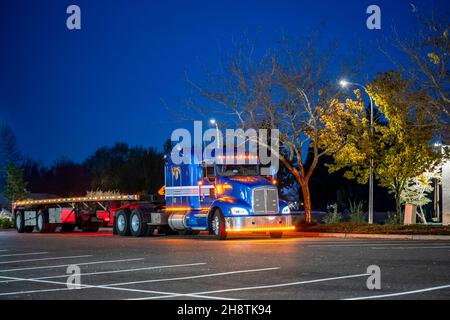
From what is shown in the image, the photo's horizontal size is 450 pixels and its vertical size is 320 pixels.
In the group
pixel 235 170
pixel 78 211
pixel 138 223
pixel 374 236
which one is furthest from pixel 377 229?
pixel 78 211

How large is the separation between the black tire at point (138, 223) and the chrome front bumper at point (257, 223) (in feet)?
21.1

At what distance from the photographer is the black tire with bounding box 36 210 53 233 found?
129 feet

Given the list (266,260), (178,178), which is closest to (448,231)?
(178,178)

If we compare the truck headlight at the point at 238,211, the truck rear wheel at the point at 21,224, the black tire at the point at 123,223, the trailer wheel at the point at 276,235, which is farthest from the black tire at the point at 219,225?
the truck rear wheel at the point at 21,224

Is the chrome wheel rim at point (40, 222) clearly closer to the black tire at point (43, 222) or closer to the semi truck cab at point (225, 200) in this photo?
the black tire at point (43, 222)

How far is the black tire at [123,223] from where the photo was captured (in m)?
32.7

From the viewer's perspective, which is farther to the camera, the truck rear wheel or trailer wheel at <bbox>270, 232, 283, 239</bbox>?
the truck rear wheel

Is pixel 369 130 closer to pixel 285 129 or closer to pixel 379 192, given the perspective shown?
pixel 285 129

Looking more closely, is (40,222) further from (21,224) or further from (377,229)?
(377,229)

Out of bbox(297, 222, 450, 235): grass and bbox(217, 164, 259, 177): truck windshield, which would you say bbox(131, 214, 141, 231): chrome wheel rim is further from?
bbox(297, 222, 450, 235): grass

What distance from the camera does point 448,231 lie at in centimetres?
2720

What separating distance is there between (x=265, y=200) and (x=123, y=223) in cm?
910

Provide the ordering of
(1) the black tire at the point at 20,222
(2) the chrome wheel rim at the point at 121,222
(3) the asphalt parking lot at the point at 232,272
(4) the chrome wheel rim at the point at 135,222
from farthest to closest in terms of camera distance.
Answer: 1. (1) the black tire at the point at 20,222
2. (2) the chrome wheel rim at the point at 121,222
3. (4) the chrome wheel rim at the point at 135,222
4. (3) the asphalt parking lot at the point at 232,272

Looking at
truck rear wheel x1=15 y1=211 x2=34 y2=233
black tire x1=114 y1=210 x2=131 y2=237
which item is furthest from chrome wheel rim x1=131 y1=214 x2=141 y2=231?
truck rear wheel x1=15 y1=211 x2=34 y2=233
